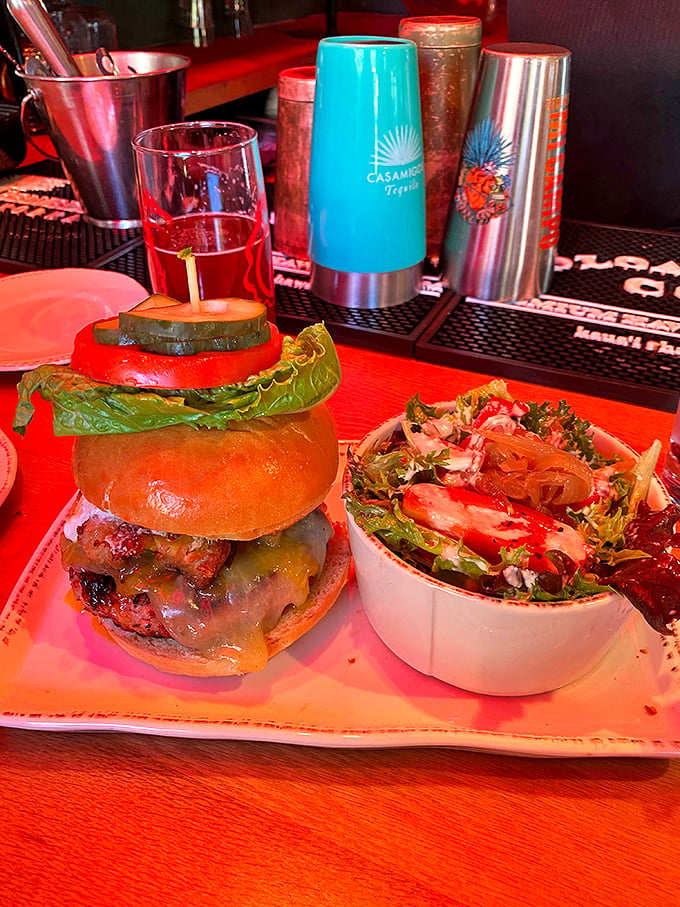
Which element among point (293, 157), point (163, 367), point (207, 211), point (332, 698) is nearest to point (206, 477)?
point (163, 367)

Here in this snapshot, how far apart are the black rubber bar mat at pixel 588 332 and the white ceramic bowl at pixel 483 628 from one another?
1.79 feet

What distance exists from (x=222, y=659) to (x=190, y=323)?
41cm

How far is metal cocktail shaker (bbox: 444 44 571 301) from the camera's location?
142cm

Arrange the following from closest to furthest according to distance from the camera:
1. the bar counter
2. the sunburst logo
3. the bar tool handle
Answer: the bar counter < the sunburst logo < the bar tool handle

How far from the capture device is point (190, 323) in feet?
2.66

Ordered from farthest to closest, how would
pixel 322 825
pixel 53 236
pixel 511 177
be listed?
pixel 53 236
pixel 511 177
pixel 322 825

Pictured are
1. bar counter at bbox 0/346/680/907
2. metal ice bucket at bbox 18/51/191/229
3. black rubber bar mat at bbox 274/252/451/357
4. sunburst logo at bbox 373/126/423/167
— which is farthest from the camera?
metal ice bucket at bbox 18/51/191/229

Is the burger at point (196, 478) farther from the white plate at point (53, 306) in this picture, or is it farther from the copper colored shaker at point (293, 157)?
the copper colored shaker at point (293, 157)

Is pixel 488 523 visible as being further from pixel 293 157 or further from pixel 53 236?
pixel 53 236

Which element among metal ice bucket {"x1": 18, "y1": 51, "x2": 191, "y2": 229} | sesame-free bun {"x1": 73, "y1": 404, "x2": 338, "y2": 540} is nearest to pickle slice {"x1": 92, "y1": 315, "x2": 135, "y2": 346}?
sesame-free bun {"x1": 73, "y1": 404, "x2": 338, "y2": 540}

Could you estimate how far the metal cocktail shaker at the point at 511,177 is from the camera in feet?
4.67

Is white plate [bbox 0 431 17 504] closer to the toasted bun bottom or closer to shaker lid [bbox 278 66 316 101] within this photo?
the toasted bun bottom

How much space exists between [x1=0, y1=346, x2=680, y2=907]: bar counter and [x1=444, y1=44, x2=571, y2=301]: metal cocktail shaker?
1.12 meters

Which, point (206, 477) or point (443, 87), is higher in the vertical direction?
point (443, 87)
